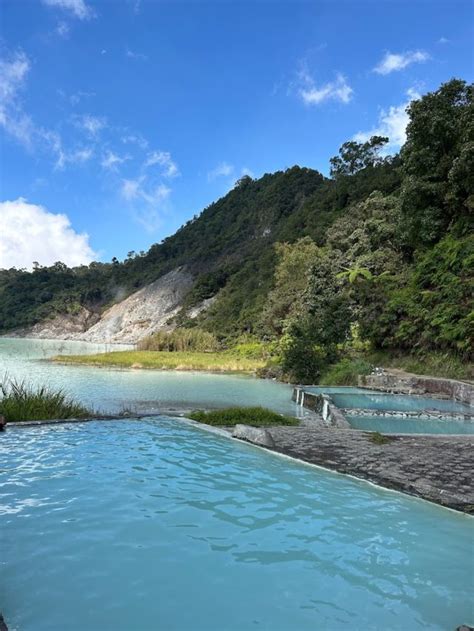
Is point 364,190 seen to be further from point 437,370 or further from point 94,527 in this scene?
point 94,527

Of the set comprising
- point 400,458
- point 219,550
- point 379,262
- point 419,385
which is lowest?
point 219,550

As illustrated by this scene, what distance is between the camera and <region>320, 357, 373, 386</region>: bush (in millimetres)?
19906

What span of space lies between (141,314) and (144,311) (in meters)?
0.81

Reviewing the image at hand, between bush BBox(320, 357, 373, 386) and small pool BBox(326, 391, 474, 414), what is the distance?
127 inches

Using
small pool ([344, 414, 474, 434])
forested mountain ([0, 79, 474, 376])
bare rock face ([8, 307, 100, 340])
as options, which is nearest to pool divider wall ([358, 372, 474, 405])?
forested mountain ([0, 79, 474, 376])

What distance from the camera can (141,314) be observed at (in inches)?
3573

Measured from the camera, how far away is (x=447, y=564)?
13.2ft

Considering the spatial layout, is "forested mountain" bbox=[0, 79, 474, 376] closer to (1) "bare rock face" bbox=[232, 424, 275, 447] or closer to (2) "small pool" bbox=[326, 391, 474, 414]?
(2) "small pool" bbox=[326, 391, 474, 414]

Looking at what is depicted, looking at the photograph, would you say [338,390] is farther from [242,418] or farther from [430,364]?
[242,418]

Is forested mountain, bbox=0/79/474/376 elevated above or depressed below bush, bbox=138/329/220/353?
above

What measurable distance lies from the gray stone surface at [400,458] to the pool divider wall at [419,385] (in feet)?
19.3

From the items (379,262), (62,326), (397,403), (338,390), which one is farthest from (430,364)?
(62,326)

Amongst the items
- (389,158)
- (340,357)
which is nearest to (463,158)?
(340,357)

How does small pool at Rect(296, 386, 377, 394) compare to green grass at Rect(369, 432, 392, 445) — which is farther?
small pool at Rect(296, 386, 377, 394)
